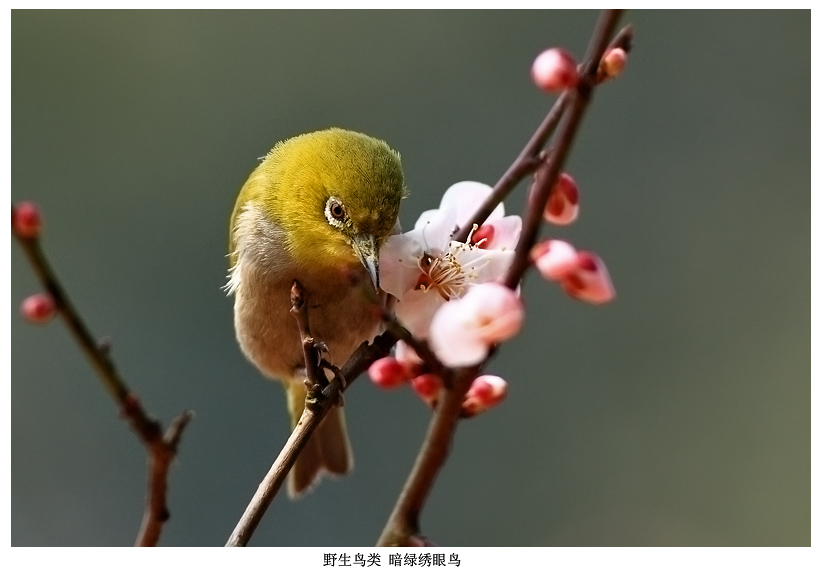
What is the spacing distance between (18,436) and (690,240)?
1.72 metres

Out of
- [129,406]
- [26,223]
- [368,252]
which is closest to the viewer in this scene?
[26,223]

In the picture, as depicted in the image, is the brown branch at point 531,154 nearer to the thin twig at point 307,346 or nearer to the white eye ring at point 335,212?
the thin twig at point 307,346

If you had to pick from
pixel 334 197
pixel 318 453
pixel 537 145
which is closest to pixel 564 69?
pixel 537 145

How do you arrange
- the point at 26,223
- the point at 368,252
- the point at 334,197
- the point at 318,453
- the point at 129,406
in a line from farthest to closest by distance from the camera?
the point at 318,453
the point at 334,197
the point at 368,252
the point at 129,406
the point at 26,223

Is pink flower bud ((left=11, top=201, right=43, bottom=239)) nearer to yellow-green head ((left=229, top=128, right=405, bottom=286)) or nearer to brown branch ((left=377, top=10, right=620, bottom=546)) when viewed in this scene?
brown branch ((left=377, top=10, right=620, bottom=546))

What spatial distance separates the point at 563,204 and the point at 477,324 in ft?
0.61

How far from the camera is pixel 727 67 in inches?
86.4

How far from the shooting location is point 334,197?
1.26 meters

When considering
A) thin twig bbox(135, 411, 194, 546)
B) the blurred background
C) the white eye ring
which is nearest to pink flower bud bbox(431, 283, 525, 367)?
thin twig bbox(135, 411, 194, 546)

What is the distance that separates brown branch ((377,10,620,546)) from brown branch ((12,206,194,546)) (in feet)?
0.71

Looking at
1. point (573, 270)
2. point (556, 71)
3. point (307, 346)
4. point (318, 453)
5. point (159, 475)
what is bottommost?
point (318, 453)

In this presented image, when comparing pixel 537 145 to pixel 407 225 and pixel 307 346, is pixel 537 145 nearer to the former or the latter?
pixel 307 346

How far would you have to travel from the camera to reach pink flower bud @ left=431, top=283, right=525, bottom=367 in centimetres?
64
